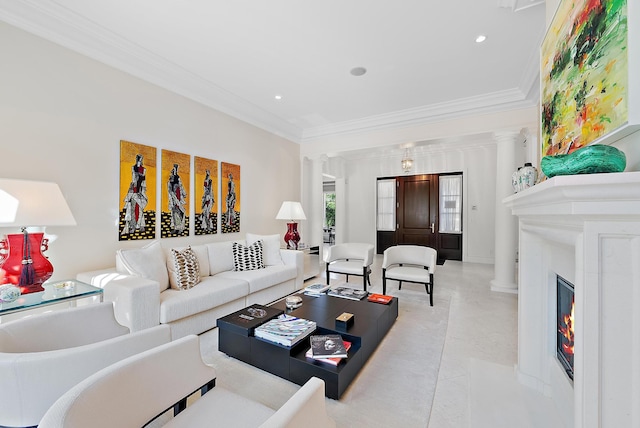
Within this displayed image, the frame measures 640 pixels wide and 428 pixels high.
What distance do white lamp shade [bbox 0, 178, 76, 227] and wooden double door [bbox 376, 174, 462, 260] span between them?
6.76 m

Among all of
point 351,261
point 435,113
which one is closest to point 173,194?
point 351,261

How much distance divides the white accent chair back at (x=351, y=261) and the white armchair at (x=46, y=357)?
2.92 meters

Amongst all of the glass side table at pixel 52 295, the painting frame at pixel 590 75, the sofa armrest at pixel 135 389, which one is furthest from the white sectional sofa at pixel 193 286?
the painting frame at pixel 590 75

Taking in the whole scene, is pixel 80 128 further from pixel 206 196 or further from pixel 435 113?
pixel 435 113

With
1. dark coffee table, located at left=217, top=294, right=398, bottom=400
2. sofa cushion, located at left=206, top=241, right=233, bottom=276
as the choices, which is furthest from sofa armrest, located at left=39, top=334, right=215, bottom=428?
sofa cushion, located at left=206, top=241, right=233, bottom=276

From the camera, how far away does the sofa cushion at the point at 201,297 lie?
241 cm

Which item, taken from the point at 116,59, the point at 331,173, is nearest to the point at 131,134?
the point at 116,59

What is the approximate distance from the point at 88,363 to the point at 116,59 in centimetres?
305

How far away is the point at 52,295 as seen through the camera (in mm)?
2014

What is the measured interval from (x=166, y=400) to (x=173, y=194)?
9.26ft

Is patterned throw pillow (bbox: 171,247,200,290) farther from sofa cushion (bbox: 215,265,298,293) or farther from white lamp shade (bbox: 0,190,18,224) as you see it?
white lamp shade (bbox: 0,190,18,224)

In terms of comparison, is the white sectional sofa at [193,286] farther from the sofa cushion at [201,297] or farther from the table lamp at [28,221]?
the table lamp at [28,221]

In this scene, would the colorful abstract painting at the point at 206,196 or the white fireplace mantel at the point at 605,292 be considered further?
the colorful abstract painting at the point at 206,196

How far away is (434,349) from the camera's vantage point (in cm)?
245
